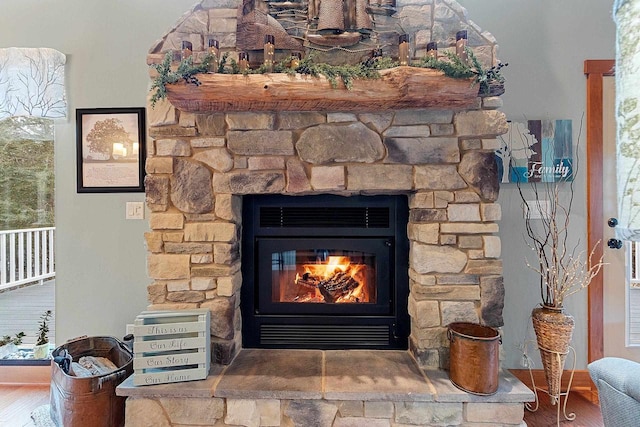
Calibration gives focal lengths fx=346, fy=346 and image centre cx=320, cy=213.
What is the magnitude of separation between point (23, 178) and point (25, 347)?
4.09 feet

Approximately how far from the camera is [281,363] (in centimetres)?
191

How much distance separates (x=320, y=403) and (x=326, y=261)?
2.57ft

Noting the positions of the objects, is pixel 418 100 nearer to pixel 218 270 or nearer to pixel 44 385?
pixel 218 270

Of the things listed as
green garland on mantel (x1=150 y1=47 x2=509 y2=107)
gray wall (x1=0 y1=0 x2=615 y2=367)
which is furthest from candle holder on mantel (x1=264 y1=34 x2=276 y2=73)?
gray wall (x1=0 y1=0 x2=615 y2=367)

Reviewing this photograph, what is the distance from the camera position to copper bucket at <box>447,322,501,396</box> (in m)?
1.61

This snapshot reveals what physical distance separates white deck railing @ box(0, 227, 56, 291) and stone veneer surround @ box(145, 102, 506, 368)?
126 centimetres

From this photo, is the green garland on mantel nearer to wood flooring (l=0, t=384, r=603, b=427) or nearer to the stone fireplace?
the stone fireplace

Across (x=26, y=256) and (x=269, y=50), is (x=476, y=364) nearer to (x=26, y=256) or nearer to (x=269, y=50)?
(x=269, y=50)

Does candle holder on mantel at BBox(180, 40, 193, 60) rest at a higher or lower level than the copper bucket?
higher

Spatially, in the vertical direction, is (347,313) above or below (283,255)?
below

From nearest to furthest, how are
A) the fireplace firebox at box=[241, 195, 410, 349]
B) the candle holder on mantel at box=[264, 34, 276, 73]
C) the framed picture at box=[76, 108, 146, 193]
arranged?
the candle holder on mantel at box=[264, 34, 276, 73], the fireplace firebox at box=[241, 195, 410, 349], the framed picture at box=[76, 108, 146, 193]

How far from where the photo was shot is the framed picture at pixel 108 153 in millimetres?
2385

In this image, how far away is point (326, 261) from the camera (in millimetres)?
2141

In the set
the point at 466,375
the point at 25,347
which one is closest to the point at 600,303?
the point at 466,375
